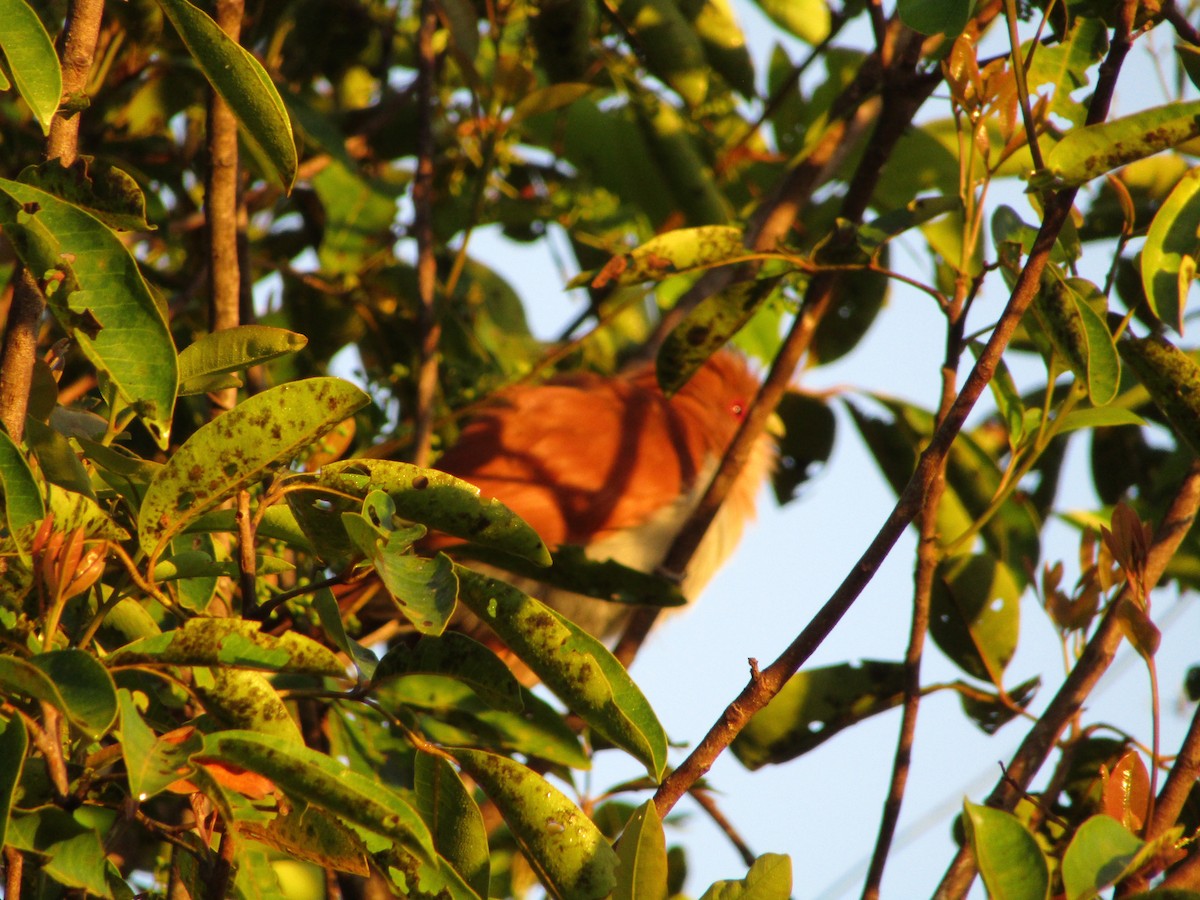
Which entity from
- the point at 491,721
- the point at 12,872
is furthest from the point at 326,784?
the point at 491,721

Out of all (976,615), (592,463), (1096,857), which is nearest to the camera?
(1096,857)

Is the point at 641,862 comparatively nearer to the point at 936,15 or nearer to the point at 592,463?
the point at 936,15

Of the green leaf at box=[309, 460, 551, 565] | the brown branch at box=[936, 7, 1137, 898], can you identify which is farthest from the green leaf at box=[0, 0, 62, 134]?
the brown branch at box=[936, 7, 1137, 898]

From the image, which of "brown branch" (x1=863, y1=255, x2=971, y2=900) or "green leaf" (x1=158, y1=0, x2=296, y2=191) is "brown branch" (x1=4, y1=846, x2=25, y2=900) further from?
"brown branch" (x1=863, y1=255, x2=971, y2=900)

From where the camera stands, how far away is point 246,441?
944mm

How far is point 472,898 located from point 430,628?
32 centimetres

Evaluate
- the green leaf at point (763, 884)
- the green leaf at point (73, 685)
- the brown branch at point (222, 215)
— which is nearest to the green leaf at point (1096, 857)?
the green leaf at point (763, 884)

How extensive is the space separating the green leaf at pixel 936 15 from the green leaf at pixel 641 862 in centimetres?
75

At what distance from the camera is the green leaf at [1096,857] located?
901 mm

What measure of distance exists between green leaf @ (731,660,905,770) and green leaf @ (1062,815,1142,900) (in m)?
0.98

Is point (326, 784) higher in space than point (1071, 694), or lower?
lower

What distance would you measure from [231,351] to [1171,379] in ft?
3.04

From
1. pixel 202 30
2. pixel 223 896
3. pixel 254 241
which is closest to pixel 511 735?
pixel 223 896

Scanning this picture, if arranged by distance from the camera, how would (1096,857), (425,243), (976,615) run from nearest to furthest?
(1096,857)
(976,615)
(425,243)
